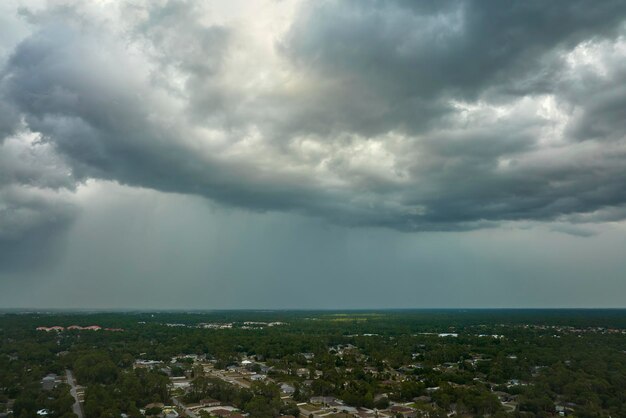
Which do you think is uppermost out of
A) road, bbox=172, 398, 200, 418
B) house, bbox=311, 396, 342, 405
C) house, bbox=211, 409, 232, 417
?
house, bbox=211, 409, 232, 417

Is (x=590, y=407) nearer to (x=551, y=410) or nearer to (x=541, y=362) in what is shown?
(x=551, y=410)

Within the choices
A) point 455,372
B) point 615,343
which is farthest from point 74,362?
point 615,343

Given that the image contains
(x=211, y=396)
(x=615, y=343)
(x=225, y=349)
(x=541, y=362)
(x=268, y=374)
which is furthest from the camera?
(x=615, y=343)

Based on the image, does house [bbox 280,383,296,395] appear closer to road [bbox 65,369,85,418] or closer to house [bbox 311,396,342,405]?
house [bbox 311,396,342,405]

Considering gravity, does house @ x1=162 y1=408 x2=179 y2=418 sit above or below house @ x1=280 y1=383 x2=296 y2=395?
above

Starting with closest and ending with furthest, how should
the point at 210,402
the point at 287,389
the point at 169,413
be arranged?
the point at 169,413
the point at 210,402
the point at 287,389

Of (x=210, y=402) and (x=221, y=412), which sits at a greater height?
(x=221, y=412)

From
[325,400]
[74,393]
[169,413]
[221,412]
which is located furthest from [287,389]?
[74,393]

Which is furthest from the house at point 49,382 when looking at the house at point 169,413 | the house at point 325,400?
the house at point 325,400

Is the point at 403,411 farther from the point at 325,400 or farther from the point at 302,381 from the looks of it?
the point at 302,381

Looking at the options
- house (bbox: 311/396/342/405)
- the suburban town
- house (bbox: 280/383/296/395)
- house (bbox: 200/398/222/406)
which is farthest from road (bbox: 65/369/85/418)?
house (bbox: 311/396/342/405)

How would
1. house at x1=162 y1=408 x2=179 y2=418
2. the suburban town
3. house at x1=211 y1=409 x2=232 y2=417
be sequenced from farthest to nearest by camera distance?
the suburban town < house at x1=211 y1=409 x2=232 y2=417 < house at x1=162 y1=408 x2=179 y2=418
